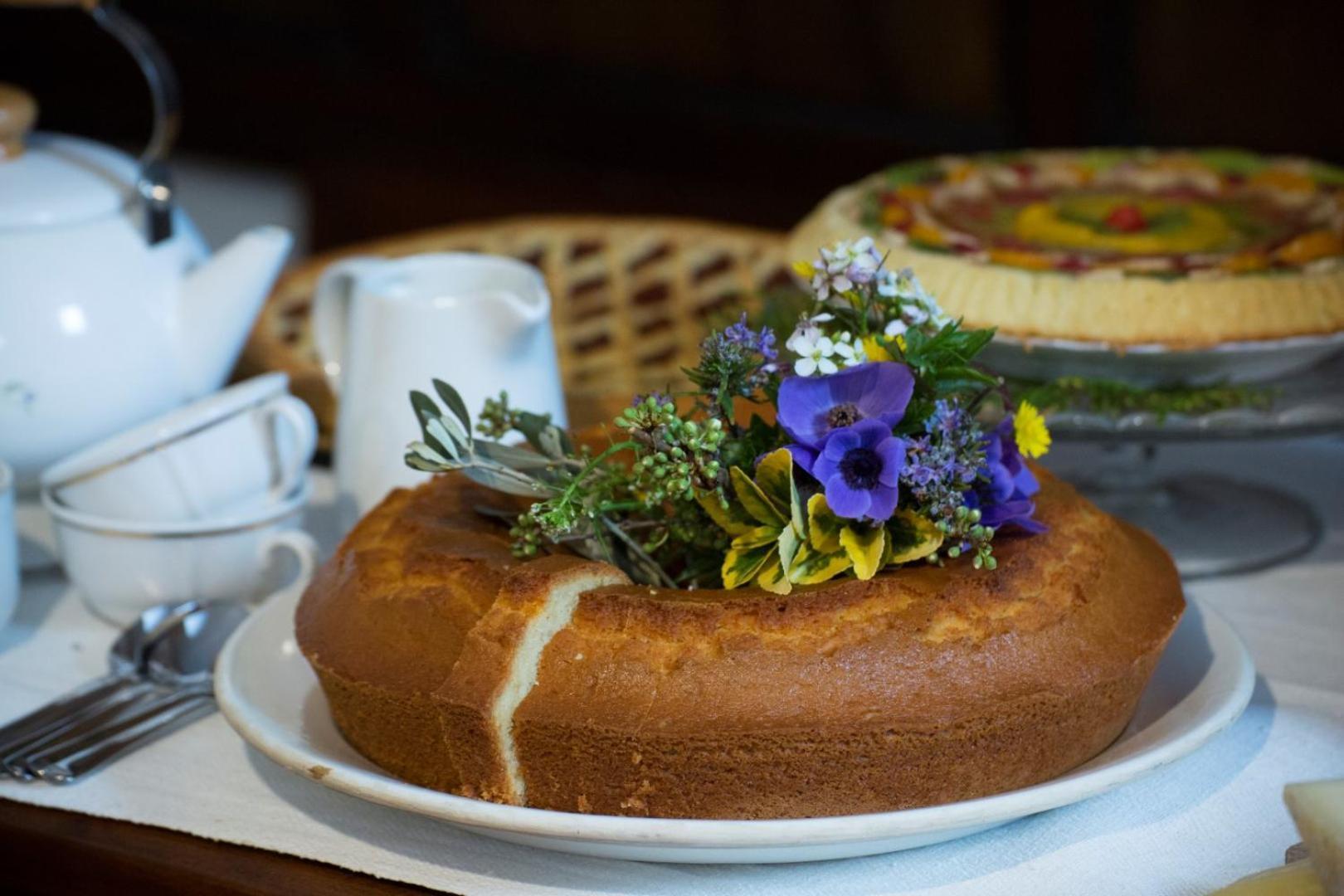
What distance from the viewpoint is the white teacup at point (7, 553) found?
1.12 metres

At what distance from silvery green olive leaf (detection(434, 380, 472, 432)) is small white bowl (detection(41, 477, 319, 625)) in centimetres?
25

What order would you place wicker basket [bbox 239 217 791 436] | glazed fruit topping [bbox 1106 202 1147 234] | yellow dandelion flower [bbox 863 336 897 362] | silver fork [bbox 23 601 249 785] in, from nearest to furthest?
yellow dandelion flower [bbox 863 336 897 362] → silver fork [bbox 23 601 249 785] → glazed fruit topping [bbox 1106 202 1147 234] → wicker basket [bbox 239 217 791 436]

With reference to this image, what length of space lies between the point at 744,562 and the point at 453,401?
218mm

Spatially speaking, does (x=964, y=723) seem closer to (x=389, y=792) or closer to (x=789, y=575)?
(x=789, y=575)

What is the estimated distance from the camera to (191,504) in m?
1.21

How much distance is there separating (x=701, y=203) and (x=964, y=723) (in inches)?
91.7

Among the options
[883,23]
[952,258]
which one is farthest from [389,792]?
[883,23]

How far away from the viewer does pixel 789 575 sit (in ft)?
2.71

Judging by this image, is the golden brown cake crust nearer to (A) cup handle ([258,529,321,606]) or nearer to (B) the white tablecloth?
(B) the white tablecloth

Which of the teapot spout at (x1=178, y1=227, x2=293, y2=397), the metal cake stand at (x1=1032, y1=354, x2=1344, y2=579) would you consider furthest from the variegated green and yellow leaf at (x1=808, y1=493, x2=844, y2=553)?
the teapot spout at (x1=178, y1=227, x2=293, y2=397)

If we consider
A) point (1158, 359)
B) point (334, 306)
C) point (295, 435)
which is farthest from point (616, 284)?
point (1158, 359)

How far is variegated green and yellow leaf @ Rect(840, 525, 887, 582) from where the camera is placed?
82cm

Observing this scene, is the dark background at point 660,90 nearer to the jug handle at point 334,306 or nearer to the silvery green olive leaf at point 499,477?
the jug handle at point 334,306

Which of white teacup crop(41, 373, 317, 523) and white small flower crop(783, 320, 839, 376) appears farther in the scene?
white teacup crop(41, 373, 317, 523)
